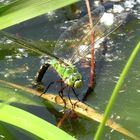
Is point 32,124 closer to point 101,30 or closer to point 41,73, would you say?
point 41,73

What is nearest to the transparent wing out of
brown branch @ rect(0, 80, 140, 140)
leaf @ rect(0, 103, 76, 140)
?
brown branch @ rect(0, 80, 140, 140)

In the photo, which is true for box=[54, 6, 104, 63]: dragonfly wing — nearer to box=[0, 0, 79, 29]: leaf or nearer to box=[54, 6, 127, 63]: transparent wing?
box=[54, 6, 127, 63]: transparent wing

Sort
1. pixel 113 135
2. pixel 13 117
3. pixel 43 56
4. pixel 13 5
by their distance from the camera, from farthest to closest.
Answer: pixel 43 56, pixel 13 5, pixel 113 135, pixel 13 117

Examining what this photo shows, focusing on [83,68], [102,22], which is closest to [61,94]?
[83,68]

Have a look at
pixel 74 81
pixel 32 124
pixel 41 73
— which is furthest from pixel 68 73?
pixel 32 124

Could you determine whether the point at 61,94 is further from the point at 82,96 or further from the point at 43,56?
the point at 43,56

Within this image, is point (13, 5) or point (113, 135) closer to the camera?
point (113, 135)

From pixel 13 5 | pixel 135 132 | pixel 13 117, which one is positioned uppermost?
pixel 13 5
